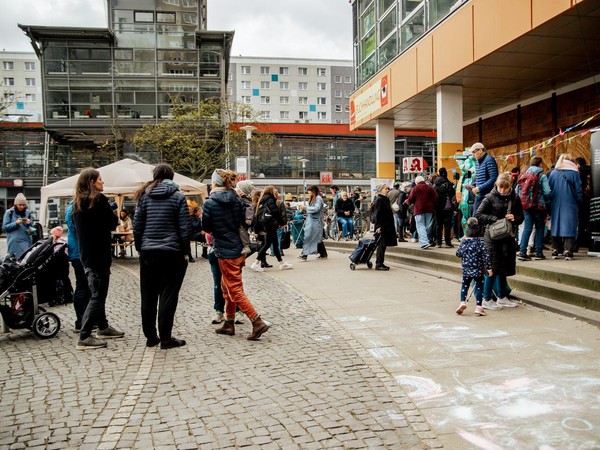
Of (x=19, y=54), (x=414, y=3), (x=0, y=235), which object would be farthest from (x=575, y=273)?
(x=19, y=54)

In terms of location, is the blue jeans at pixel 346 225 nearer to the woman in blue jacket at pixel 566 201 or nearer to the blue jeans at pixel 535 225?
the blue jeans at pixel 535 225

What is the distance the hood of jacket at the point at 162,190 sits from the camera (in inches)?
226

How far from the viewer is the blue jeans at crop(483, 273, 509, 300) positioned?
7055 millimetres

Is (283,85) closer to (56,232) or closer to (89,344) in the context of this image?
(56,232)

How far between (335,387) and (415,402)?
68cm

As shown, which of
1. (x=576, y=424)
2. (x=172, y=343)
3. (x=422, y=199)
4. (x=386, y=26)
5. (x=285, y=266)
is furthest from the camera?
(x=386, y=26)

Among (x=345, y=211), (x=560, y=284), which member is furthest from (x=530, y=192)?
(x=345, y=211)

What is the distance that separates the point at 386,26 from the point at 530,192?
11.5 metres

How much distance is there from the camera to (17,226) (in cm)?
1085

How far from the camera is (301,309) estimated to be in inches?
307

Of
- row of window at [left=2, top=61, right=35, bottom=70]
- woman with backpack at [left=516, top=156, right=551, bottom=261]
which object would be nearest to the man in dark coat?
woman with backpack at [left=516, top=156, right=551, bottom=261]

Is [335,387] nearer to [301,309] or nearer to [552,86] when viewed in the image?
[301,309]

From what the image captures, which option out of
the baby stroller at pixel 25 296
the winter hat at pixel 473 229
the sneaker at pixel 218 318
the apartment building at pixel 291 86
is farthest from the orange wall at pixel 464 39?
the apartment building at pixel 291 86

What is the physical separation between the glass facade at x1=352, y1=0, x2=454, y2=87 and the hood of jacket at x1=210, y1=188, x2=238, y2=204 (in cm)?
1025
